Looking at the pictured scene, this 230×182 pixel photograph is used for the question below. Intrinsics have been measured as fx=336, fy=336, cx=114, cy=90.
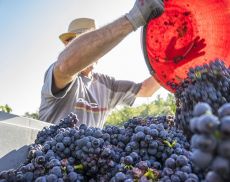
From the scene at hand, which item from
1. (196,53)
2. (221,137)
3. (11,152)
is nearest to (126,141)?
(11,152)

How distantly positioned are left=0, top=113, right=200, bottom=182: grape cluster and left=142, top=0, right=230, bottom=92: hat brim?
0.55m

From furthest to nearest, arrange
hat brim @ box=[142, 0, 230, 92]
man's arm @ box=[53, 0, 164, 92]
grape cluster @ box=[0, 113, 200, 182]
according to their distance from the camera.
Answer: man's arm @ box=[53, 0, 164, 92], hat brim @ box=[142, 0, 230, 92], grape cluster @ box=[0, 113, 200, 182]

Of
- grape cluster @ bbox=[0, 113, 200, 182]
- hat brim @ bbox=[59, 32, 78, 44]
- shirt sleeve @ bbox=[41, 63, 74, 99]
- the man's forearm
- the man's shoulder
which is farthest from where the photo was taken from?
the man's shoulder

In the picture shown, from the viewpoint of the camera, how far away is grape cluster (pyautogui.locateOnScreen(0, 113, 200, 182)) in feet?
2.44

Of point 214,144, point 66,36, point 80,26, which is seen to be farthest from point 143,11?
point 80,26

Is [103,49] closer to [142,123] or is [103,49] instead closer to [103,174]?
[142,123]

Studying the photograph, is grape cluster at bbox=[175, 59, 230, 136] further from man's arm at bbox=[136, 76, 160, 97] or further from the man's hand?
man's arm at bbox=[136, 76, 160, 97]

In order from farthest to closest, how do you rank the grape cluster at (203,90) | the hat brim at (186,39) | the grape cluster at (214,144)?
the hat brim at (186,39) < the grape cluster at (203,90) < the grape cluster at (214,144)

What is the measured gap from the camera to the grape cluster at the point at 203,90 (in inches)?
35.3

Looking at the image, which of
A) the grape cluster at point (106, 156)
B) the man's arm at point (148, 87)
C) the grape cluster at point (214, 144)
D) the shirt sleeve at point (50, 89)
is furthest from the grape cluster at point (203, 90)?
the man's arm at point (148, 87)

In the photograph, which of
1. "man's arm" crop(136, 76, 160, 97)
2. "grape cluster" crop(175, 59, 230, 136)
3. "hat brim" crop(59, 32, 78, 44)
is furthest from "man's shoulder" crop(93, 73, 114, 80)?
"grape cluster" crop(175, 59, 230, 136)

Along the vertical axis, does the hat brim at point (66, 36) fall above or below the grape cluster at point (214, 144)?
above

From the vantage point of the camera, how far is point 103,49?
175cm

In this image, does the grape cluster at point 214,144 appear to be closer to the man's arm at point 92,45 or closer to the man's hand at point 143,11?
the man's hand at point 143,11
